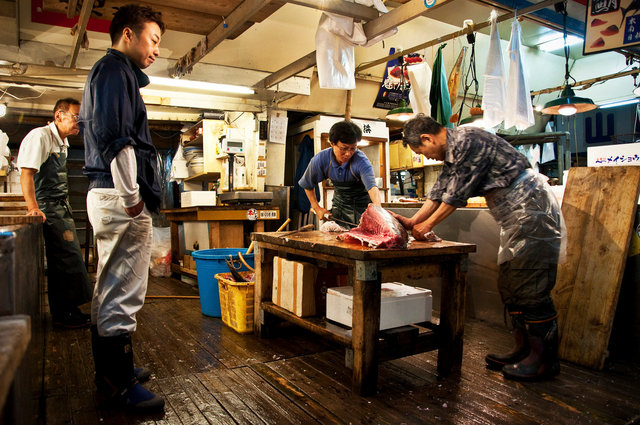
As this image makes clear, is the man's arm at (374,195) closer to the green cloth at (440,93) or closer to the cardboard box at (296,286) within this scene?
the cardboard box at (296,286)

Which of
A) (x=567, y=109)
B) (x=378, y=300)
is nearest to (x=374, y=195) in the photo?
(x=378, y=300)

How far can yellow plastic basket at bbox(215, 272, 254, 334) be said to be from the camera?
3.89m

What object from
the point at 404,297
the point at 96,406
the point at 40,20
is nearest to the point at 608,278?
the point at 404,297

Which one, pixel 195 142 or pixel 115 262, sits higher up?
pixel 195 142

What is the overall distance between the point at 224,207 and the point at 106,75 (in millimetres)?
3937

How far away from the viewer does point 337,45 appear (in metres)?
4.28

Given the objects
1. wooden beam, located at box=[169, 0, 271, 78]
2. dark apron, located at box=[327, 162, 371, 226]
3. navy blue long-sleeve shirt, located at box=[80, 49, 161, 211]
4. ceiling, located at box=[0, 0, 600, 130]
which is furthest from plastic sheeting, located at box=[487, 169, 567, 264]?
wooden beam, located at box=[169, 0, 271, 78]

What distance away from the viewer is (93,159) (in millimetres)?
2361

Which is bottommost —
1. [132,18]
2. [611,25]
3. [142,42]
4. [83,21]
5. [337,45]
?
[142,42]

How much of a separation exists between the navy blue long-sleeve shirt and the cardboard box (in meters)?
1.19

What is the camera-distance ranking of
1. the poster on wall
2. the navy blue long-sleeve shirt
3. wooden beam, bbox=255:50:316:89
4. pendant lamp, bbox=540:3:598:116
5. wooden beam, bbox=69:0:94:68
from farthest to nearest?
pendant lamp, bbox=540:3:598:116, wooden beam, bbox=255:50:316:89, the poster on wall, wooden beam, bbox=69:0:94:68, the navy blue long-sleeve shirt

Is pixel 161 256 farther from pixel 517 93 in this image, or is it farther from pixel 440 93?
pixel 517 93

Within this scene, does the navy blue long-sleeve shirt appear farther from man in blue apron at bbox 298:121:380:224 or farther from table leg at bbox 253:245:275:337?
man in blue apron at bbox 298:121:380:224

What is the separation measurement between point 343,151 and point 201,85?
3.08 m
